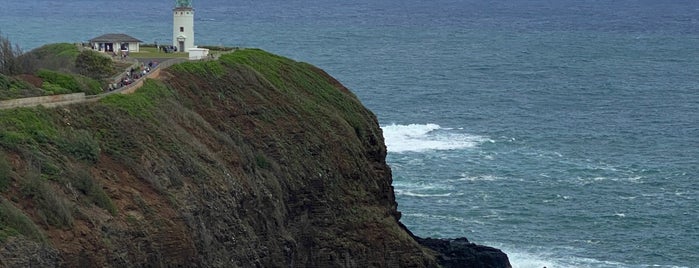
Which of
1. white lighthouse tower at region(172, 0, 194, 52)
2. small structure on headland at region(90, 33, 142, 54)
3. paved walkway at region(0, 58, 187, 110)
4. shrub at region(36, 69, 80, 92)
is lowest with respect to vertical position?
paved walkway at region(0, 58, 187, 110)

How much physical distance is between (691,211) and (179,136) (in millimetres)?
36329

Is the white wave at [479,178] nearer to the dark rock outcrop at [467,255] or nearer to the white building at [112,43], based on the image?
the dark rock outcrop at [467,255]

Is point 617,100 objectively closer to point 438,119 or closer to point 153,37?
point 438,119

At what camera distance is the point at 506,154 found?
3861 inches

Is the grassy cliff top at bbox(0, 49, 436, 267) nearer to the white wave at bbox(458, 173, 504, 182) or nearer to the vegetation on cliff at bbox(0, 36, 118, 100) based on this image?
the vegetation on cliff at bbox(0, 36, 118, 100)

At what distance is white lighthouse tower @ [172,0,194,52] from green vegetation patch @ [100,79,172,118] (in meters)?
18.1

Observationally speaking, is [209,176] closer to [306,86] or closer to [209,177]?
[209,177]

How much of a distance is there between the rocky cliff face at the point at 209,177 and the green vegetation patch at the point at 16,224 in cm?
4

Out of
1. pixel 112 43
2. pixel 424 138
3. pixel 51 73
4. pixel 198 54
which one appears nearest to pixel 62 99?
pixel 51 73

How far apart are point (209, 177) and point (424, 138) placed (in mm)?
53636

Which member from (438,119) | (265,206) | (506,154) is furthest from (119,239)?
(438,119)

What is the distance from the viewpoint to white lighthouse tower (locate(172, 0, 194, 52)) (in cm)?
7612

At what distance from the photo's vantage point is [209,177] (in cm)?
5169

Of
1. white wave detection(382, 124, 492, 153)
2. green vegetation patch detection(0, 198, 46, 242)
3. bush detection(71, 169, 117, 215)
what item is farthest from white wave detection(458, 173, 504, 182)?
green vegetation patch detection(0, 198, 46, 242)
